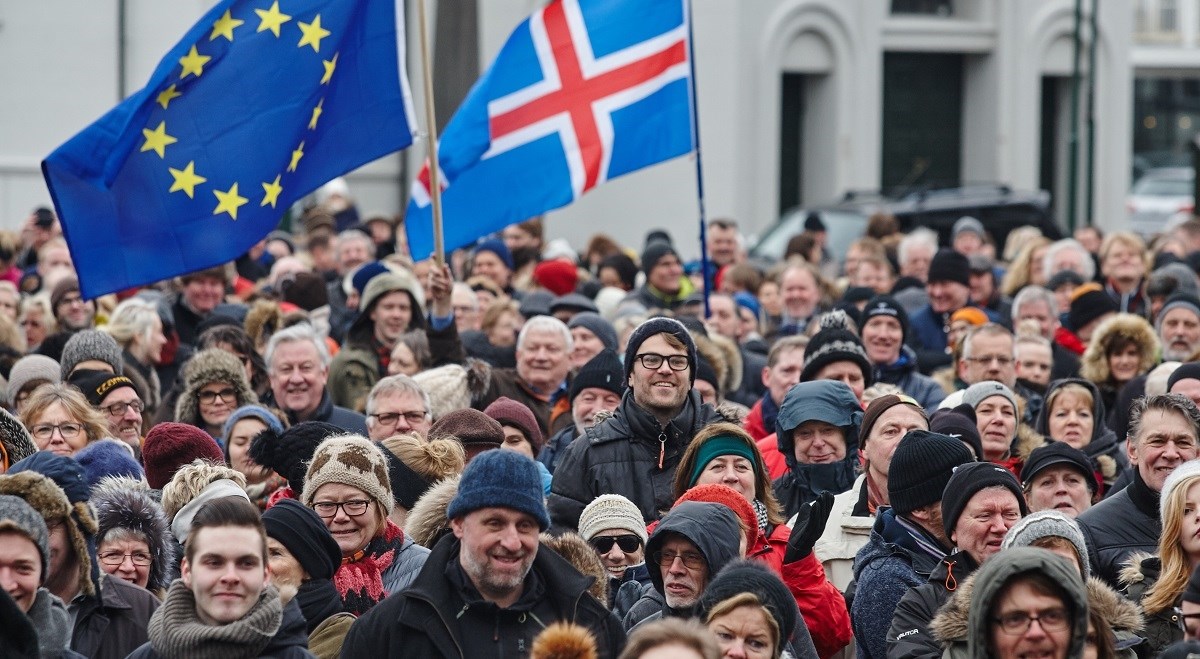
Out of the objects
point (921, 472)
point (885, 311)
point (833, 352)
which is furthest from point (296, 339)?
point (921, 472)

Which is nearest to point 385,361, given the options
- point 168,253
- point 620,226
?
point 168,253

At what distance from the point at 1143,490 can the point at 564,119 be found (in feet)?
16.5

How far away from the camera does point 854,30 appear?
2953 centimetres

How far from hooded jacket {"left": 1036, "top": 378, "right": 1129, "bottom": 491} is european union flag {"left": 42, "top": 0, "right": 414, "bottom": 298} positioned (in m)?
3.50

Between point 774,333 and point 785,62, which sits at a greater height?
point 785,62

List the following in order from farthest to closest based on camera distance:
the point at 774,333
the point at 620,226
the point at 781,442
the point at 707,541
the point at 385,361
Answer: the point at 620,226, the point at 774,333, the point at 385,361, the point at 781,442, the point at 707,541

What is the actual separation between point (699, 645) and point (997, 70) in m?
26.4

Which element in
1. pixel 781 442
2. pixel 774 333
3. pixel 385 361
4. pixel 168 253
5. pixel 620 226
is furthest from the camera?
pixel 620 226

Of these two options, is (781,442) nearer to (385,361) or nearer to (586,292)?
(385,361)

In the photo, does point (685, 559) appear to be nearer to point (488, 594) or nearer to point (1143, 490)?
point (488, 594)

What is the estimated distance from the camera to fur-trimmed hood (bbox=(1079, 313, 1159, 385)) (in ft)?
37.1

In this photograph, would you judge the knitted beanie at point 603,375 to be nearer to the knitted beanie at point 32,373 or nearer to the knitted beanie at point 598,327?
the knitted beanie at point 598,327

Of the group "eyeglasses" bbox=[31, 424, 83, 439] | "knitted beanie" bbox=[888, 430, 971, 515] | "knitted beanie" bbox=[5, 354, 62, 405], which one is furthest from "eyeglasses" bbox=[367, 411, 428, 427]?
"knitted beanie" bbox=[888, 430, 971, 515]

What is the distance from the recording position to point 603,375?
9.70 meters
